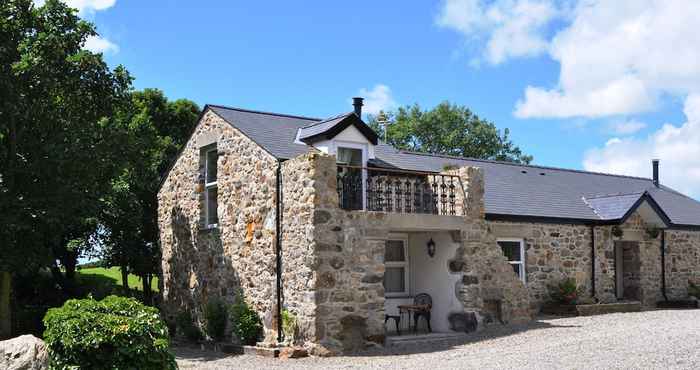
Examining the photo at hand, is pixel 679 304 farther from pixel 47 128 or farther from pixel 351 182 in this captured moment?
pixel 47 128

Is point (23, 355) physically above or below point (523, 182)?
below

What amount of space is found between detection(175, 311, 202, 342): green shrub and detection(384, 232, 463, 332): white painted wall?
15.6 ft

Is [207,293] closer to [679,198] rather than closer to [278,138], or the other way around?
[278,138]

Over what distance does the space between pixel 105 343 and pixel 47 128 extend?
871cm

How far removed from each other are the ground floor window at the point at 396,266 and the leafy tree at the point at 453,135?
1055 inches

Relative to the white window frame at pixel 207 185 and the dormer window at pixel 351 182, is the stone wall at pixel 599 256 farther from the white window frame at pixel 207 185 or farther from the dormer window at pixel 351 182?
the white window frame at pixel 207 185

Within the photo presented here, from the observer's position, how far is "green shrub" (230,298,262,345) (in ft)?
50.0

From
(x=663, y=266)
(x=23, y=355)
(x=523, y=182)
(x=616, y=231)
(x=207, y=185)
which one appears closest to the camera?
(x=23, y=355)

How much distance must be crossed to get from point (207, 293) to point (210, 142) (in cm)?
369

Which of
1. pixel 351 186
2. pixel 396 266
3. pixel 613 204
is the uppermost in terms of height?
pixel 351 186

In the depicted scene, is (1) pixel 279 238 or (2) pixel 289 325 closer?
(2) pixel 289 325

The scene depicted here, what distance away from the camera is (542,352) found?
41.7 ft

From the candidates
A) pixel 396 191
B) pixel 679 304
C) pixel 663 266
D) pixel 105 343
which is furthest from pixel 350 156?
pixel 679 304

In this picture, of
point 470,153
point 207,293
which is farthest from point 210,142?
point 470,153
